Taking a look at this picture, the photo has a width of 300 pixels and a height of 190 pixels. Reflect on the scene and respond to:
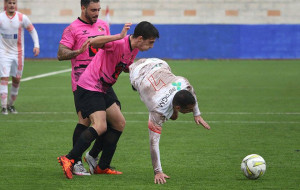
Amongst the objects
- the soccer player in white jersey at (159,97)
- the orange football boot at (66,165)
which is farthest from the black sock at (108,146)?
the soccer player in white jersey at (159,97)

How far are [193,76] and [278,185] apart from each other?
15.5 metres

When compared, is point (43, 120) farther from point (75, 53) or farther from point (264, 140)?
point (75, 53)

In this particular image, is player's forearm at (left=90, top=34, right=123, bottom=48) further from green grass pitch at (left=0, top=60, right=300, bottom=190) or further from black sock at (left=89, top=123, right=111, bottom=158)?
green grass pitch at (left=0, top=60, right=300, bottom=190)

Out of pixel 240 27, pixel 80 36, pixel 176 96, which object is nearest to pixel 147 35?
pixel 176 96

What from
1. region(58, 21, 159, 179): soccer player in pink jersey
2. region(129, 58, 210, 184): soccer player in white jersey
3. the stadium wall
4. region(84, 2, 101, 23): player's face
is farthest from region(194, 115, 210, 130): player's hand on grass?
the stadium wall

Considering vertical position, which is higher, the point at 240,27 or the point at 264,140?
the point at 264,140

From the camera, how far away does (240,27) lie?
105 feet

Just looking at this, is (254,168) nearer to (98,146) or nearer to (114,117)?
(114,117)

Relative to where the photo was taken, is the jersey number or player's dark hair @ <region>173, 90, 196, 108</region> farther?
the jersey number

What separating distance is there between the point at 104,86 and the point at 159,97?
3.09 feet

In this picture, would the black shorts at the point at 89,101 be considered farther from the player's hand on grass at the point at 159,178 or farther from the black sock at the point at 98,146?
the player's hand on grass at the point at 159,178

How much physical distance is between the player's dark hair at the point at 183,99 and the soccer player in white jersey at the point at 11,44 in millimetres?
7055

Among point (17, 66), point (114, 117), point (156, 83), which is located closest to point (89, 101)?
point (114, 117)

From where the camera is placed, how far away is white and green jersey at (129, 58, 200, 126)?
675 centimetres
